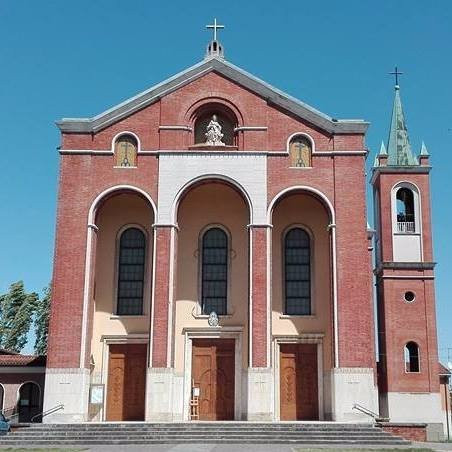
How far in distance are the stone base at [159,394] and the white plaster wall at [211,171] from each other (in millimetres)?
6238

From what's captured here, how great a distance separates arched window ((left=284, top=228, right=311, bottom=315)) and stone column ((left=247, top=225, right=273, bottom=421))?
2261mm

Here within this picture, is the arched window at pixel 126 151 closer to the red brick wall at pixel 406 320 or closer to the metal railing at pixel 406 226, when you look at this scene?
the red brick wall at pixel 406 320

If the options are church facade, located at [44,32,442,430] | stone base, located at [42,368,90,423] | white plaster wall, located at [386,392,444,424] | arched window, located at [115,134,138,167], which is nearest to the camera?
stone base, located at [42,368,90,423]

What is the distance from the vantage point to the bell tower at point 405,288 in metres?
31.4

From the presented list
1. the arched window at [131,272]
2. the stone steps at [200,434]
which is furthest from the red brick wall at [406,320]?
the arched window at [131,272]

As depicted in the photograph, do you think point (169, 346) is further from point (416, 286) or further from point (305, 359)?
point (416, 286)

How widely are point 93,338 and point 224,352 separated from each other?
5210 mm

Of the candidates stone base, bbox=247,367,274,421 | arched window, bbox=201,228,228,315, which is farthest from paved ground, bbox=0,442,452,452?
arched window, bbox=201,228,228,315

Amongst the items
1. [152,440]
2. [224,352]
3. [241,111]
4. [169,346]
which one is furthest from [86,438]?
[241,111]

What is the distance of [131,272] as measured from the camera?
30672 mm

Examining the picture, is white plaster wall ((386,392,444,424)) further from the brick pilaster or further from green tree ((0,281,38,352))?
green tree ((0,281,38,352))

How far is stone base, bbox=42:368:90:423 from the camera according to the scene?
27.0 m

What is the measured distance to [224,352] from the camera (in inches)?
1166

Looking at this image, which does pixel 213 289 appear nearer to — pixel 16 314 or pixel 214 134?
pixel 214 134
